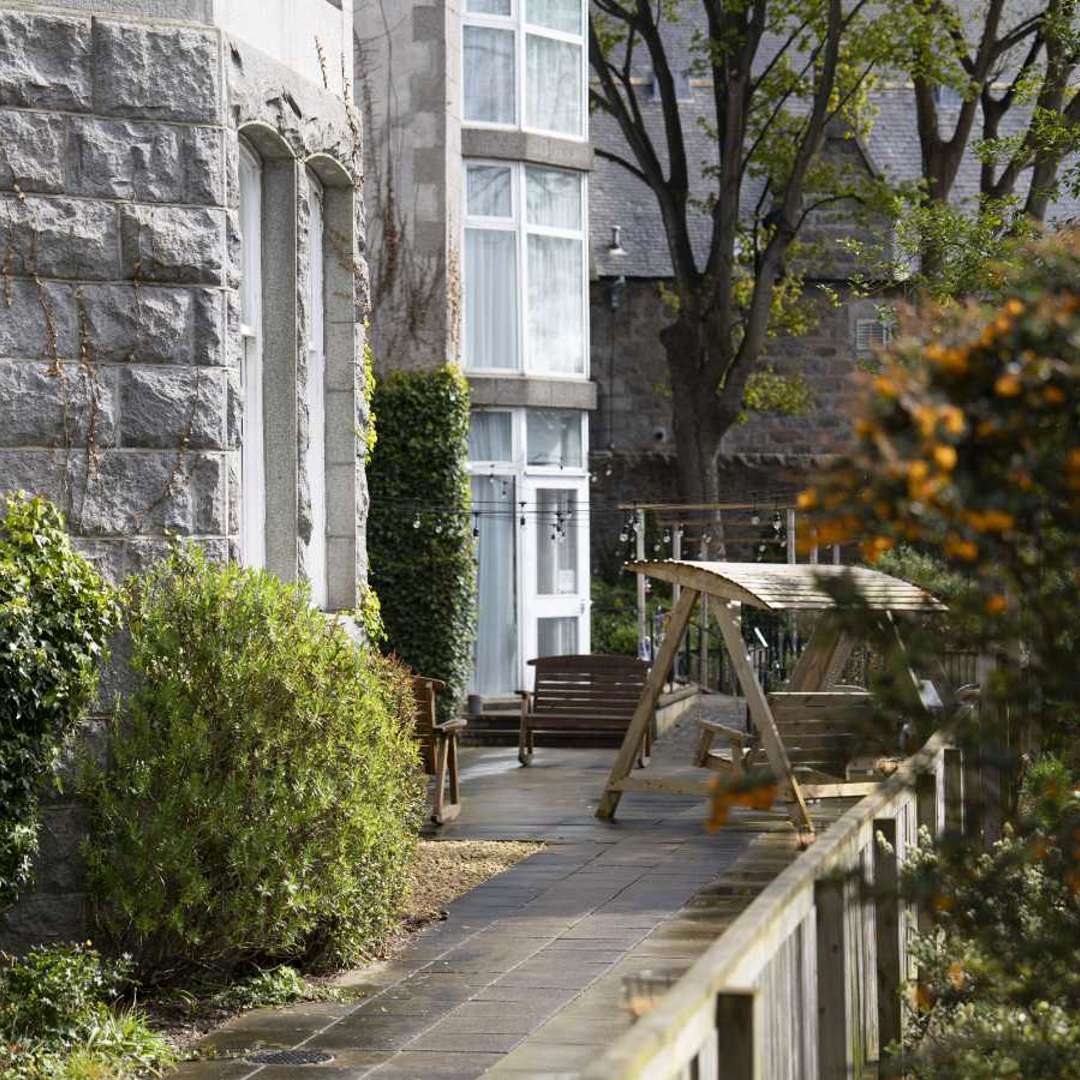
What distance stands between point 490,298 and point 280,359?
39.2ft

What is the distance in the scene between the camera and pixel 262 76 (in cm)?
880

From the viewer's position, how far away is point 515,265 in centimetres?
2144

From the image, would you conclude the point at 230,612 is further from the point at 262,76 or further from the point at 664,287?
the point at 664,287

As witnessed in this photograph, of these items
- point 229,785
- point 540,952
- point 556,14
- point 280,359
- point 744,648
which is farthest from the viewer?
point 556,14

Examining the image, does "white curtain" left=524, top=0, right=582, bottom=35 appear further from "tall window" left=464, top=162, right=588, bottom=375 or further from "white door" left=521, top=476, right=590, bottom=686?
"white door" left=521, top=476, right=590, bottom=686

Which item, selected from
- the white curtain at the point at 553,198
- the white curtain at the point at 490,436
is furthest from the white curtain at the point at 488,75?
the white curtain at the point at 490,436

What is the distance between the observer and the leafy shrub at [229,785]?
764 centimetres

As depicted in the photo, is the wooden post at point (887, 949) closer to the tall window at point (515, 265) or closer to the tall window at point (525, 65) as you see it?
the tall window at point (515, 265)

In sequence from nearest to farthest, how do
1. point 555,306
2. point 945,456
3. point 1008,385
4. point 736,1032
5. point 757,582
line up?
1. point 945,456
2. point 1008,385
3. point 736,1032
4. point 757,582
5. point 555,306

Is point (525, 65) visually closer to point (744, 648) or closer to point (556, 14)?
point (556, 14)

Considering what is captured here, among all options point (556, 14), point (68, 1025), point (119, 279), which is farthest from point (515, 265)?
point (68, 1025)

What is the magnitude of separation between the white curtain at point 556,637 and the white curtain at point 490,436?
6.36 ft

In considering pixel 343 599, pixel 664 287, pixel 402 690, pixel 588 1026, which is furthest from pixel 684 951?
pixel 664 287

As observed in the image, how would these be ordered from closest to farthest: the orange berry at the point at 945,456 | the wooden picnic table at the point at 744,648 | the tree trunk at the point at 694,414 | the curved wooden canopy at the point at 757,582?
the orange berry at the point at 945,456 → the curved wooden canopy at the point at 757,582 → the wooden picnic table at the point at 744,648 → the tree trunk at the point at 694,414
